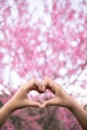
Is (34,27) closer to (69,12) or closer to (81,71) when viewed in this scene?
(69,12)

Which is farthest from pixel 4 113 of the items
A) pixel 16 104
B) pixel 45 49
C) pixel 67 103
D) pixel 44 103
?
pixel 45 49

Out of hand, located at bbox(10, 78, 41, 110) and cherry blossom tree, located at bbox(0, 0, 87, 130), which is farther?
cherry blossom tree, located at bbox(0, 0, 87, 130)

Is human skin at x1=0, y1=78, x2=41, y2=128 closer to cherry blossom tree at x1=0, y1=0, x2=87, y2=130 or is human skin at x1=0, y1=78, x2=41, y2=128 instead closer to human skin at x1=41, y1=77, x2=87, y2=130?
human skin at x1=41, y1=77, x2=87, y2=130

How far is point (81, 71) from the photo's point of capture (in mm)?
2109

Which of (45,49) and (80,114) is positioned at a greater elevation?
(45,49)

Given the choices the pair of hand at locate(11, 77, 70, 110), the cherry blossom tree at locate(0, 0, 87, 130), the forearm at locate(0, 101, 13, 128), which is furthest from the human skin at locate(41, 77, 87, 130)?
the cherry blossom tree at locate(0, 0, 87, 130)

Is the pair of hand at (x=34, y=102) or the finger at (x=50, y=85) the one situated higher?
the finger at (x=50, y=85)

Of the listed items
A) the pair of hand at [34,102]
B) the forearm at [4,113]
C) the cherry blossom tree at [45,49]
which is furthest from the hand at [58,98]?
the cherry blossom tree at [45,49]

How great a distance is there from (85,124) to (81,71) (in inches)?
30.0

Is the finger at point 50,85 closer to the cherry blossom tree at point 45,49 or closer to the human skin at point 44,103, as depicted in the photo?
the human skin at point 44,103

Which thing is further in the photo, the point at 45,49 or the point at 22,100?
the point at 45,49

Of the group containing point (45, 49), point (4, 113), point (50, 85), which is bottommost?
point (4, 113)

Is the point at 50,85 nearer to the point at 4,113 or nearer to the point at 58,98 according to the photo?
the point at 58,98

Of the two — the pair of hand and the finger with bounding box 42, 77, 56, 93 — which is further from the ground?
the finger with bounding box 42, 77, 56, 93
